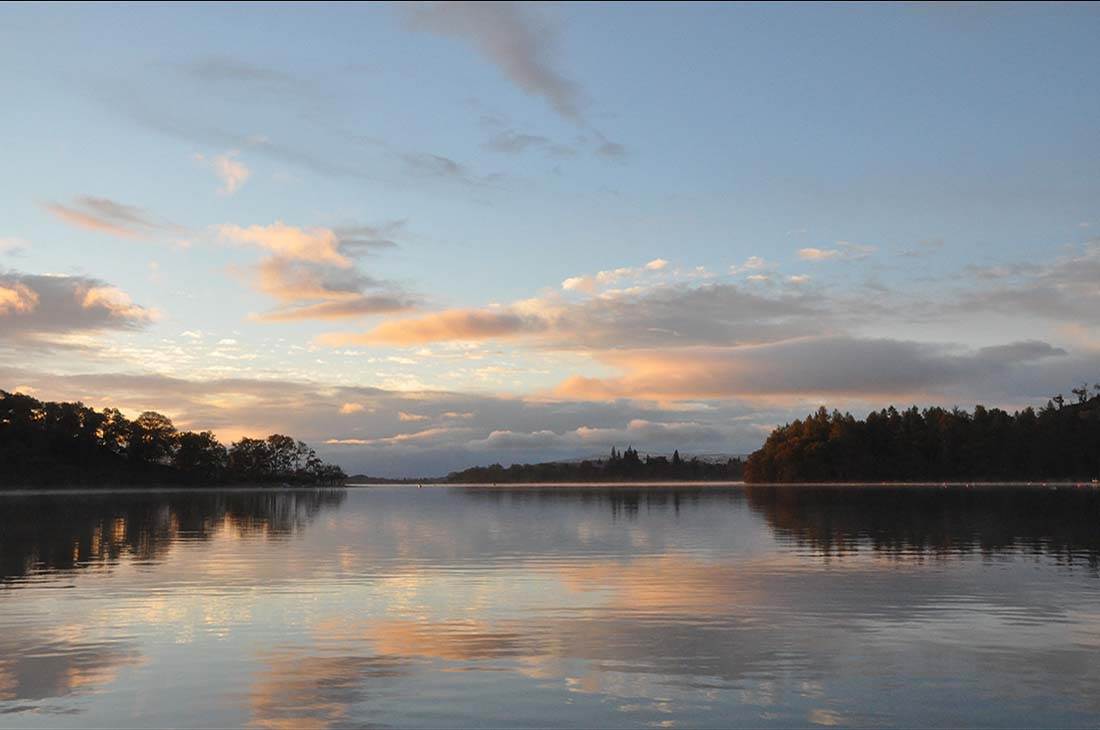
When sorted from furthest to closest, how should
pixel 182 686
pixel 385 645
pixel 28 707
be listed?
1. pixel 385 645
2. pixel 182 686
3. pixel 28 707

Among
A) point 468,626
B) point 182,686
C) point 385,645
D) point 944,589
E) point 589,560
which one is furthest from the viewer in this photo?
point 589,560

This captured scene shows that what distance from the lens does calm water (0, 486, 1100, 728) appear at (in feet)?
58.1

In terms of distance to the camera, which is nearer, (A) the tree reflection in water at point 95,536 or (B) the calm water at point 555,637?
(B) the calm water at point 555,637

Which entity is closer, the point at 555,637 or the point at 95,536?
the point at 555,637

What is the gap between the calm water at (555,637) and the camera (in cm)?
1770

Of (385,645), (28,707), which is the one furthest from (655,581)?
(28,707)

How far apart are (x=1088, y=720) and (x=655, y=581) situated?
20.9 meters

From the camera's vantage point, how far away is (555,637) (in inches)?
972

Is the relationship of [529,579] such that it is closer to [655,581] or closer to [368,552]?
[655,581]

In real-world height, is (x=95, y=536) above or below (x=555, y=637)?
below

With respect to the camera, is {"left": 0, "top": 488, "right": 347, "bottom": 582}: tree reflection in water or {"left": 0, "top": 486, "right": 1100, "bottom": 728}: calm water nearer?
{"left": 0, "top": 486, "right": 1100, "bottom": 728}: calm water

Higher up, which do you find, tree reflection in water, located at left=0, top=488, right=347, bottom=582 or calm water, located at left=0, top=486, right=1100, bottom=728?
calm water, located at left=0, top=486, right=1100, bottom=728

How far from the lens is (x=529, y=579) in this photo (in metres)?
37.4

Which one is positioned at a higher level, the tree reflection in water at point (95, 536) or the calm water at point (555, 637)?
the calm water at point (555, 637)
